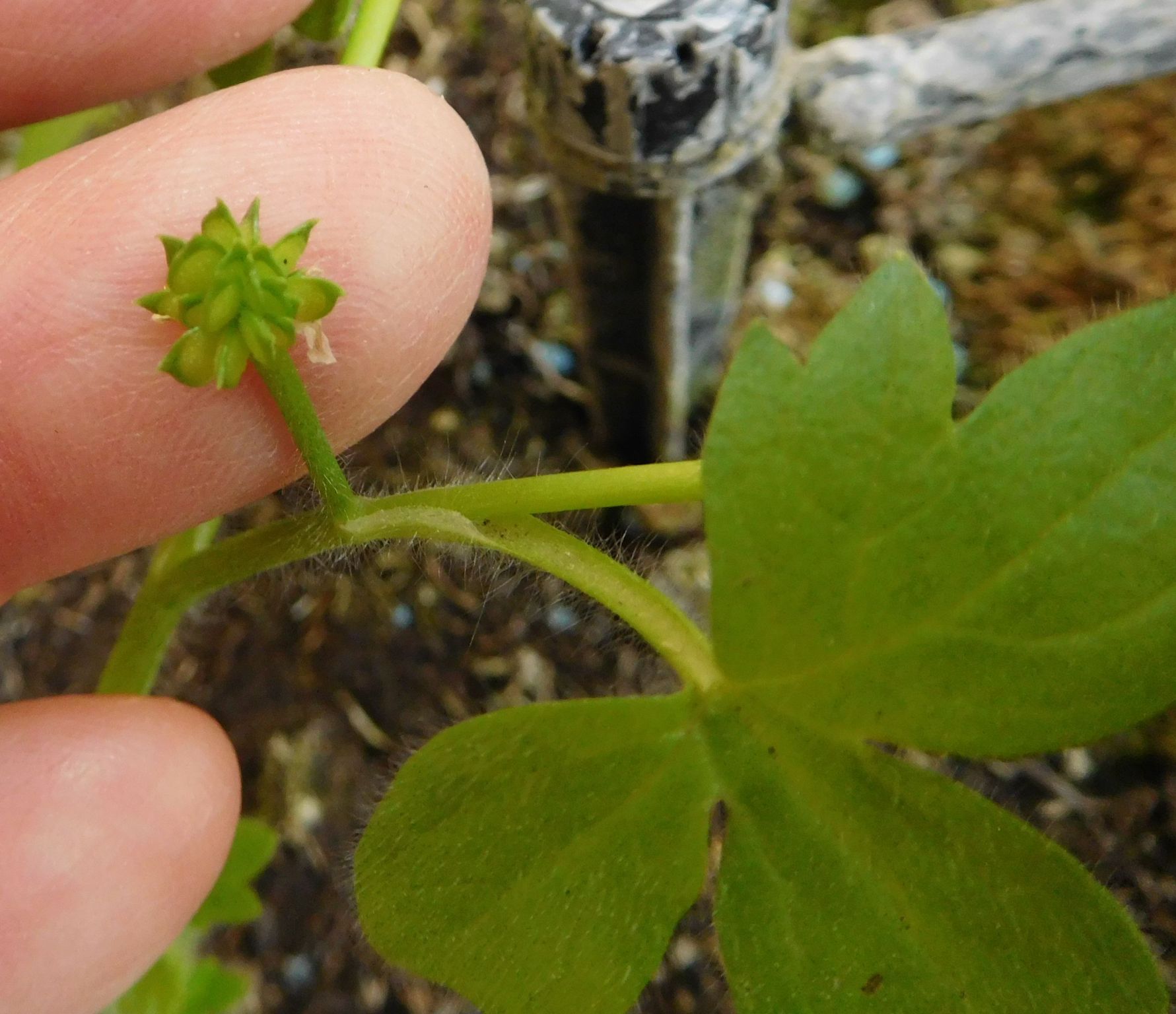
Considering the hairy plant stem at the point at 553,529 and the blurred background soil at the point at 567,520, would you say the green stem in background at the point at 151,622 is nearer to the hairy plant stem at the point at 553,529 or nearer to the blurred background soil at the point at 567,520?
the hairy plant stem at the point at 553,529

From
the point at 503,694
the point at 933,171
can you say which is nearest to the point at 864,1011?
the point at 503,694

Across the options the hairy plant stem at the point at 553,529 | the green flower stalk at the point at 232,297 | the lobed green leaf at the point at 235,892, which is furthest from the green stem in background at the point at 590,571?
the lobed green leaf at the point at 235,892

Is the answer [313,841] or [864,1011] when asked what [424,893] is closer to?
[864,1011]

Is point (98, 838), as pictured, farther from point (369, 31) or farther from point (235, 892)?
point (369, 31)

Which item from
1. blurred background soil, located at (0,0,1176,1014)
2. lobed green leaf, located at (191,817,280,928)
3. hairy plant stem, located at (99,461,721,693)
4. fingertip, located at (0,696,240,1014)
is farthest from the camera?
blurred background soil, located at (0,0,1176,1014)

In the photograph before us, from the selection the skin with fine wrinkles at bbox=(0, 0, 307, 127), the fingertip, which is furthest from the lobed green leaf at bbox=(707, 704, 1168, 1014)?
the skin with fine wrinkles at bbox=(0, 0, 307, 127)

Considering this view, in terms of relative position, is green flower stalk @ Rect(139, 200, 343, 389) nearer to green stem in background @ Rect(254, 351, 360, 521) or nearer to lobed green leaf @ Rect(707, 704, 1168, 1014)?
green stem in background @ Rect(254, 351, 360, 521)
